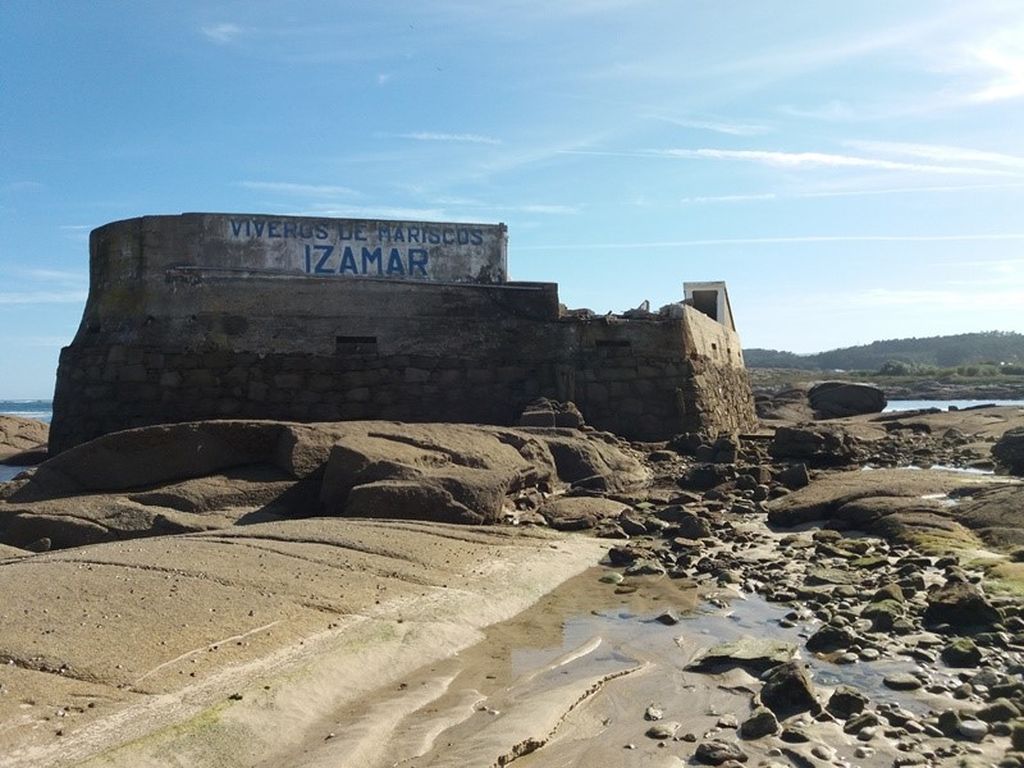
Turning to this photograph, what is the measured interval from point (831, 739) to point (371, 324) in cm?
Result: 1001

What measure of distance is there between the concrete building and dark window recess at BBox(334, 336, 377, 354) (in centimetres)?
2

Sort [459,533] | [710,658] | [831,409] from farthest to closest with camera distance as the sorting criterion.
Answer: [831,409]
[459,533]
[710,658]

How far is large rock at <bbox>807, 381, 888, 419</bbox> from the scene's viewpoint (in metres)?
28.4

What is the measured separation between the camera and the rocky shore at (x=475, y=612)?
3.59 metres

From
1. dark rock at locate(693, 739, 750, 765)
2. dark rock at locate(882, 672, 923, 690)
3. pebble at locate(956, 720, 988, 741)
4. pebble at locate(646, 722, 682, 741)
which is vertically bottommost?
pebble at locate(646, 722, 682, 741)

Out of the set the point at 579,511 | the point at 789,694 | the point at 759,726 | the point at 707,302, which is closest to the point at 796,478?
the point at 579,511

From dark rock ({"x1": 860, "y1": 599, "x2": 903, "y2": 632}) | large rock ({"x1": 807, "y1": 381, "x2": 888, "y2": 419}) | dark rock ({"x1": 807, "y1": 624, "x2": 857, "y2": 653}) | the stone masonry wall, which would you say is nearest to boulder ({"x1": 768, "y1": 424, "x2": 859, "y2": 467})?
the stone masonry wall

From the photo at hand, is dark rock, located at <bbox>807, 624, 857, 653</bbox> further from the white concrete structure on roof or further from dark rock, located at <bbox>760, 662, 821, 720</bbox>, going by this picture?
the white concrete structure on roof


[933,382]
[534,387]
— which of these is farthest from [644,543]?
[933,382]

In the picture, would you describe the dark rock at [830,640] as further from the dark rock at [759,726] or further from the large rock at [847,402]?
the large rock at [847,402]

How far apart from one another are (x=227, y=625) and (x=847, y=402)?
26725 mm

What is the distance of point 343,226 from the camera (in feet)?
43.7

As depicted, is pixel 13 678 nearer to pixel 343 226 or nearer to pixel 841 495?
pixel 841 495

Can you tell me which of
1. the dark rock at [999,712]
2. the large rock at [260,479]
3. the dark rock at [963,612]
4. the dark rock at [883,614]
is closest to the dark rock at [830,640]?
the dark rock at [883,614]
